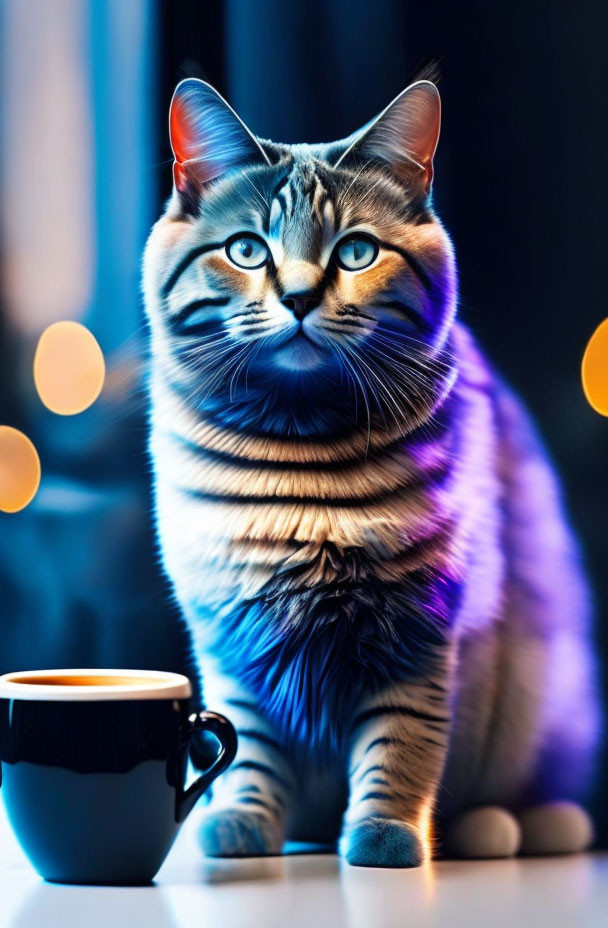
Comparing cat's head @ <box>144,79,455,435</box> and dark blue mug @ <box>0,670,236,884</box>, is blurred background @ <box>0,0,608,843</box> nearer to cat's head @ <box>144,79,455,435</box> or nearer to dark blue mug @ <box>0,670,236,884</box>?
cat's head @ <box>144,79,455,435</box>

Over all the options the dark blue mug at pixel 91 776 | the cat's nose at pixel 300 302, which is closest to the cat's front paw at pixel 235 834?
the dark blue mug at pixel 91 776

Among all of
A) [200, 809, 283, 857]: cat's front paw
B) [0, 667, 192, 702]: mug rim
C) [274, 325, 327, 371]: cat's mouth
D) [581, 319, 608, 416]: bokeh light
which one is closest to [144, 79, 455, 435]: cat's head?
[274, 325, 327, 371]: cat's mouth

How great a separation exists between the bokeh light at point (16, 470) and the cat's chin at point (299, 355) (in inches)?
10.6

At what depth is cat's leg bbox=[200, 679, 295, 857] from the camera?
98 cm

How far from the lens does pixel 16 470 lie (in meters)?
1.05

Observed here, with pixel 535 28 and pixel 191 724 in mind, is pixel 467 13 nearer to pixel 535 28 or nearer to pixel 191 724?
pixel 535 28

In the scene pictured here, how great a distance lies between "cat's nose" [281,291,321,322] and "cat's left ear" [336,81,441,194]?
0.15 m

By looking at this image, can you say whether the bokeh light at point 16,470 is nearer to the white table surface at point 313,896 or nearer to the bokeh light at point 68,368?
the bokeh light at point 68,368

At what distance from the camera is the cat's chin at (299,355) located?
3.20ft

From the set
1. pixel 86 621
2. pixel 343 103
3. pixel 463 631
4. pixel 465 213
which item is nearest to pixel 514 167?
pixel 465 213

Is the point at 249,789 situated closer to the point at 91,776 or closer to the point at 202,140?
the point at 91,776

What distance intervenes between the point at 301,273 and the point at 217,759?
17.4 inches

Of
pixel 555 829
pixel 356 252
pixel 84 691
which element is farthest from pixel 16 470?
pixel 555 829

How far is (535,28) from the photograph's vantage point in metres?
1.06
